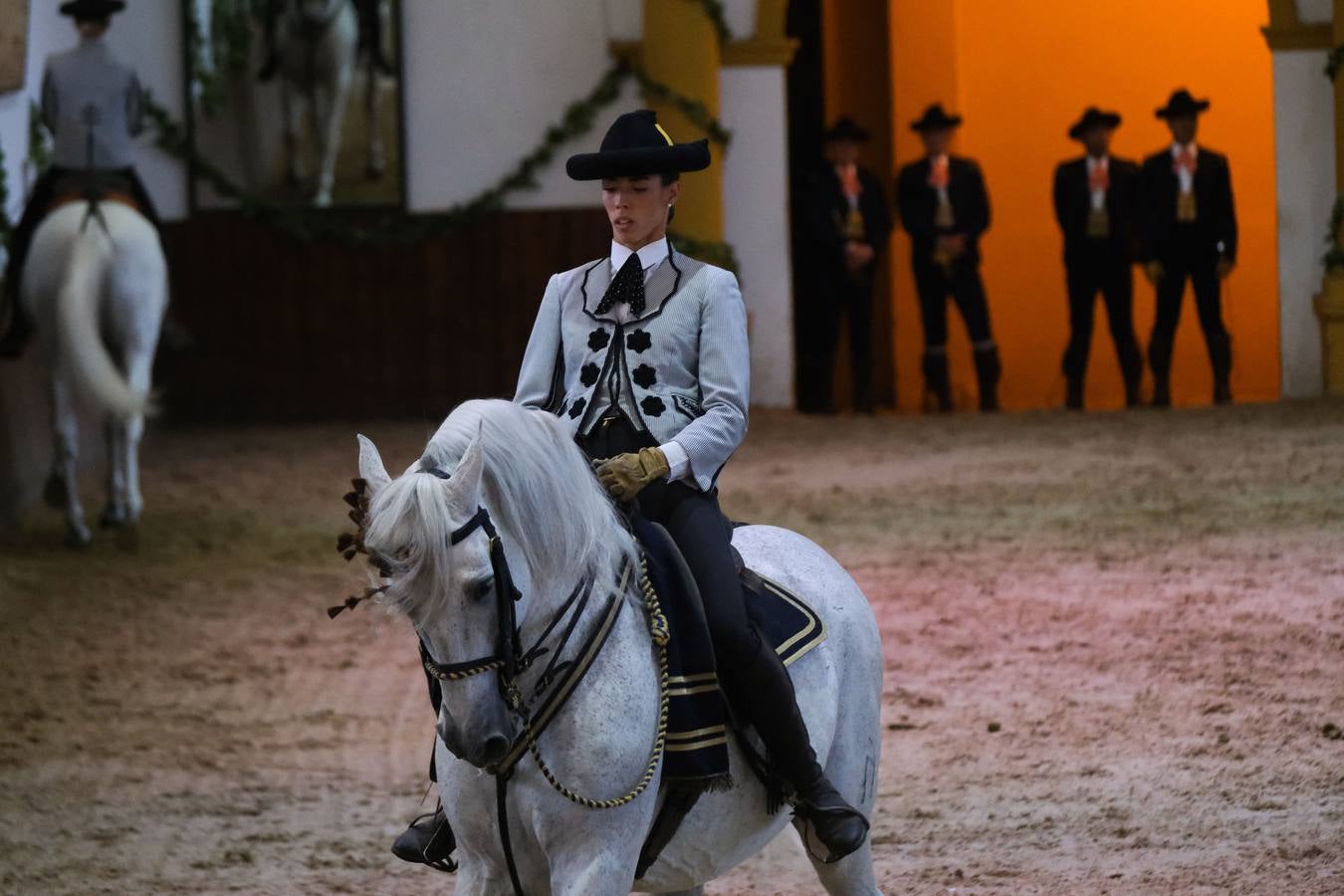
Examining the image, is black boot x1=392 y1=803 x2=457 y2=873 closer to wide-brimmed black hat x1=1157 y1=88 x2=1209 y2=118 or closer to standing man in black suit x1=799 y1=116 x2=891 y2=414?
standing man in black suit x1=799 y1=116 x2=891 y2=414

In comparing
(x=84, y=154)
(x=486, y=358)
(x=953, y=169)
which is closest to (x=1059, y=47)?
(x=953, y=169)

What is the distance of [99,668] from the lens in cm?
752

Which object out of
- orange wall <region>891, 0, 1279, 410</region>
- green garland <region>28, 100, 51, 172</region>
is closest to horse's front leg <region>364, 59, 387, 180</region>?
green garland <region>28, 100, 51, 172</region>

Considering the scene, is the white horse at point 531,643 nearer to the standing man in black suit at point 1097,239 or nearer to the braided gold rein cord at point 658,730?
the braided gold rein cord at point 658,730

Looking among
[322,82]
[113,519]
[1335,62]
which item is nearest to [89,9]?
[113,519]

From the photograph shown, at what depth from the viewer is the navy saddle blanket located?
333 cm

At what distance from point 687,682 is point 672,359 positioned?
1.94 ft

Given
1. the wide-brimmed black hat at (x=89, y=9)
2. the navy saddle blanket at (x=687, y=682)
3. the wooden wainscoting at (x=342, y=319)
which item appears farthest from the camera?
the wooden wainscoting at (x=342, y=319)

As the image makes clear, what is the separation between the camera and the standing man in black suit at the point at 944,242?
14031 mm

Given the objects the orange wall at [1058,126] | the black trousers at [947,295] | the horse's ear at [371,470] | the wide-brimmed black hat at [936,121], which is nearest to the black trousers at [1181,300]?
the black trousers at [947,295]

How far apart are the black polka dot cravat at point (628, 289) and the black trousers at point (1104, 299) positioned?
10814 mm

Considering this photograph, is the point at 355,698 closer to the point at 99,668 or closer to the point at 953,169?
the point at 99,668

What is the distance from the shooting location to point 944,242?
45.8ft

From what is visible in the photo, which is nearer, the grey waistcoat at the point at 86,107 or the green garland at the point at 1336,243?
the grey waistcoat at the point at 86,107
